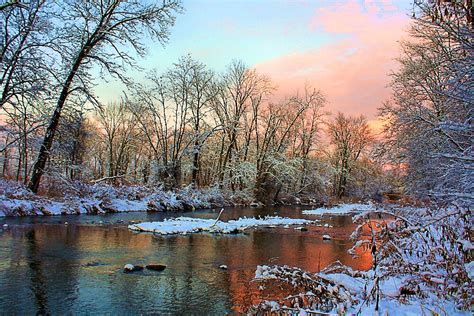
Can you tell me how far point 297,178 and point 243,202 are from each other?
12674 millimetres

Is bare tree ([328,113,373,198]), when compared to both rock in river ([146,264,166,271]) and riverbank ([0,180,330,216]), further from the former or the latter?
rock in river ([146,264,166,271])

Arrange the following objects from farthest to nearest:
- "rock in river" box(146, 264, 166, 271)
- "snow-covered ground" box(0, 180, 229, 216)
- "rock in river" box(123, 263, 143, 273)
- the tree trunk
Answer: the tree trunk → "snow-covered ground" box(0, 180, 229, 216) → "rock in river" box(146, 264, 166, 271) → "rock in river" box(123, 263, 143, 273)

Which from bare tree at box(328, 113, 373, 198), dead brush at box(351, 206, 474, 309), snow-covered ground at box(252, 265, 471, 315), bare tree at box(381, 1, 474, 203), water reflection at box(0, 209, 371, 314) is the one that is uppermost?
bare tree at box(328, 113, 373, 198)

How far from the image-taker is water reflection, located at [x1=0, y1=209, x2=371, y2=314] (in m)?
7.53

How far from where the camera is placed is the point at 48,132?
850 inches

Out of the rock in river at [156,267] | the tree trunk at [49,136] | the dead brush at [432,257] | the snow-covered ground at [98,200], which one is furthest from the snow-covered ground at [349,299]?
the tree trunk at [49,136]

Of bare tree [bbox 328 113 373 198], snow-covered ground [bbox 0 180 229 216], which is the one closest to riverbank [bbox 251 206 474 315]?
snow-covered ground [bbox 0 180 229 216]

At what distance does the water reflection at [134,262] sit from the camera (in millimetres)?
7531

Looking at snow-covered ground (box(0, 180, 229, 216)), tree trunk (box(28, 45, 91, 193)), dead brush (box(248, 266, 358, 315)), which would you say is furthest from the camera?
tree trunk (box(28, 45, 91, 193))

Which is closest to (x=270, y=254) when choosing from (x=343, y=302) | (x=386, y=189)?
(x=343, y=302)

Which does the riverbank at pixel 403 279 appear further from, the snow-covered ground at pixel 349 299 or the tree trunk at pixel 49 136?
the tree trunk at pixel 49 136

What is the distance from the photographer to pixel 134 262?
1092cm

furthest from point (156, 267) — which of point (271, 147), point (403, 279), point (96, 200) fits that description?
point (271, 147)

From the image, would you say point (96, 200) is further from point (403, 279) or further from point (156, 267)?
point (403, 279)
